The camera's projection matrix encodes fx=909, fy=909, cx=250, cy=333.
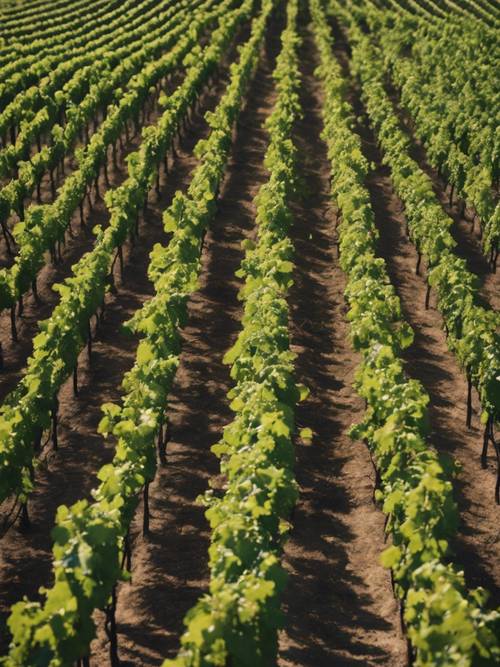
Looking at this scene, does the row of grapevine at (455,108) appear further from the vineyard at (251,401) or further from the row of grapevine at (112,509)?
the row of grapevine at (112,509)

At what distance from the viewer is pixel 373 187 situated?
27.9 metres

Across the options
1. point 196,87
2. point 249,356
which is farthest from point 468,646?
point 196,87

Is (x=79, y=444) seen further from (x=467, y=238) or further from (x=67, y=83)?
(x=67, y=83)

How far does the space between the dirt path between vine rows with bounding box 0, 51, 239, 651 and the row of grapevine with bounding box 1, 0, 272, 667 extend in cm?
67

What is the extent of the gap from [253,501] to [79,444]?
5831 millimetres

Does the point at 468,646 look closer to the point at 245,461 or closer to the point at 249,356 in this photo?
the point at 245,461

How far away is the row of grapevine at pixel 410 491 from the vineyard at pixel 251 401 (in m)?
0.04

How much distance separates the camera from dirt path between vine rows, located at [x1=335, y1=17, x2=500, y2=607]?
1361 cm

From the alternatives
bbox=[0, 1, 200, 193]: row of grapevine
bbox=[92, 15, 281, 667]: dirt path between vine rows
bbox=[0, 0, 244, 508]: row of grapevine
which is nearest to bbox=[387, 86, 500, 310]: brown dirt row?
bbox=[92, 15, 281, 667]: dirt path between vine rows

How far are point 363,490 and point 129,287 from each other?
8.89 m

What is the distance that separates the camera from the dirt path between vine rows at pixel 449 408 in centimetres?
1361

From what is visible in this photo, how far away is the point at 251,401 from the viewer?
12.8m

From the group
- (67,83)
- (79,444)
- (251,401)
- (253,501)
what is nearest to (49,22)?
(67,83)

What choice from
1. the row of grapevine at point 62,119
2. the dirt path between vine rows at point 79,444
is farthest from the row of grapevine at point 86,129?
the dirt path between vine rows at point 79,444
